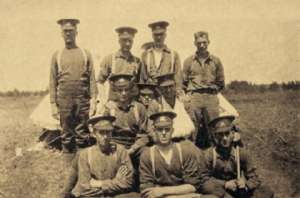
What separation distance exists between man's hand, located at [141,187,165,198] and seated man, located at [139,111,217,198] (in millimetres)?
26

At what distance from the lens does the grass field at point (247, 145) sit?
4484mm

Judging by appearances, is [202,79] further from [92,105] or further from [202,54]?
[92,105]

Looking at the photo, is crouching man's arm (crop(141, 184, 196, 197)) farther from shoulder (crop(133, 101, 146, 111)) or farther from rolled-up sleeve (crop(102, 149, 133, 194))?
shoulder (crop(133, 101, 146, 111))

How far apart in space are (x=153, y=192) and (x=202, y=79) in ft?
6.01

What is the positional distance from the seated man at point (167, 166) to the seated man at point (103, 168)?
0.50ft

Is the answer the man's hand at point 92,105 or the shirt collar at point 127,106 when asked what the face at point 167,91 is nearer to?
the shirt collar at point 127,106

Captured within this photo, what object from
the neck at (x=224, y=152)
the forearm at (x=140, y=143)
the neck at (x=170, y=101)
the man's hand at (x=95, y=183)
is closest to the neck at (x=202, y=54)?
the neck at (x=170, y=101)

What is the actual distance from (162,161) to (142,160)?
17cm

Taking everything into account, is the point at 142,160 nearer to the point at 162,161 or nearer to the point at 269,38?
the point at 162,161

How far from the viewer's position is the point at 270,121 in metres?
5.82

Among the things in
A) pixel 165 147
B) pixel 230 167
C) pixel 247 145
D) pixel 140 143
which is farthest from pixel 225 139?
pixel 247 145

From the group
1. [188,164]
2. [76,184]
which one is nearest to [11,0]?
[76,184]

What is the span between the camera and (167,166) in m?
3.56

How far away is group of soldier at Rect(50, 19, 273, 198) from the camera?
3.57m
